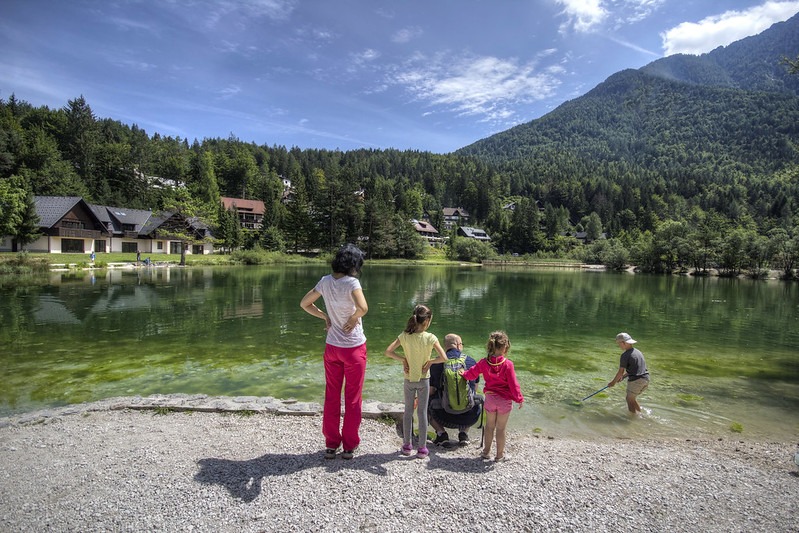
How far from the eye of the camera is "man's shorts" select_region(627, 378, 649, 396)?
28.3 feet

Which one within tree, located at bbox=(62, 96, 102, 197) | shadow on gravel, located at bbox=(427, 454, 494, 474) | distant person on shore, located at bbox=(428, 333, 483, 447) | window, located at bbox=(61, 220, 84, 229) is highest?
tree, located at bbox=(62, 96, 102, 197)

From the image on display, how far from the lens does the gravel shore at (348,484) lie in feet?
13.6

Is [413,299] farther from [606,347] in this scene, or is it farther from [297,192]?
[297,192]

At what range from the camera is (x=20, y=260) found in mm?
39375

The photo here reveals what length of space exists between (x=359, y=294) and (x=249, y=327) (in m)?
13.8

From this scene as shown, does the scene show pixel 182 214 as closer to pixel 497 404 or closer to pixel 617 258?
pixel 497 404

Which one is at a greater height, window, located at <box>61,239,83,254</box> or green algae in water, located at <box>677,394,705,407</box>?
window, located at <box>61,239,83,254</box>

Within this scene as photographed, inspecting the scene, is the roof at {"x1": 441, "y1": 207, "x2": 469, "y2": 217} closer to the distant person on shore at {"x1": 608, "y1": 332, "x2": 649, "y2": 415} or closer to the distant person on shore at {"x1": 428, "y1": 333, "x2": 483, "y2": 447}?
the distant person on shore at {"x1": 608, "y1": 332, "x2": 649, "y2": 415}

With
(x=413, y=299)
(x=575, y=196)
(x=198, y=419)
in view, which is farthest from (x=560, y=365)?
(x=575, y=196)

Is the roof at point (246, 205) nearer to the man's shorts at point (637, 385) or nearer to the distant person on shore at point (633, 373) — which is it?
the distant person on shore at point (633, 373)

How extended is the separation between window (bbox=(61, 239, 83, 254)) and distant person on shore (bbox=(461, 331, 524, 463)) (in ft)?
235

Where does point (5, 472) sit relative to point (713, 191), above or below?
below

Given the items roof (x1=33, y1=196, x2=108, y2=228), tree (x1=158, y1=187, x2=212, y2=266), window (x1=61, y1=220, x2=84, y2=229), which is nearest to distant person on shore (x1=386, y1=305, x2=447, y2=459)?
tree (x1=158, y1=187, x2=212, y2=266)

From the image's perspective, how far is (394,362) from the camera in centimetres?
1258
